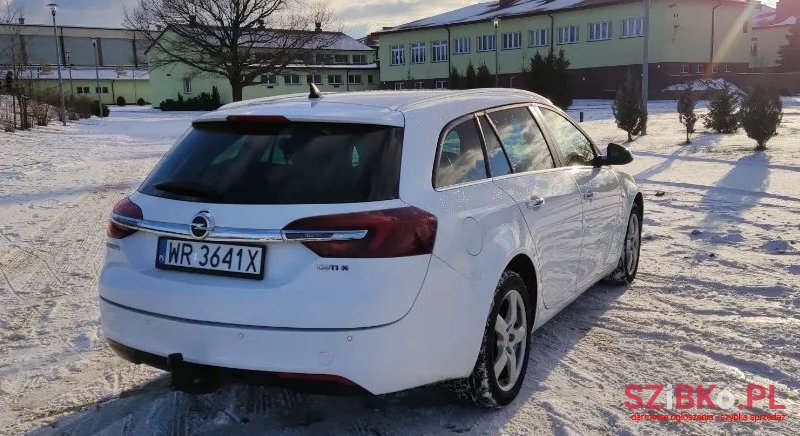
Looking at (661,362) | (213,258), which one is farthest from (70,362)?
(661,362)

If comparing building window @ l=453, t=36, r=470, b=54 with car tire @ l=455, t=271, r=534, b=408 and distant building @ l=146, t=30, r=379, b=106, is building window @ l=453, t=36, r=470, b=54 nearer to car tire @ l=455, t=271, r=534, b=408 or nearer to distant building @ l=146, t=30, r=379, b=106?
distant building @ l=146, t=30, r=379, b=106

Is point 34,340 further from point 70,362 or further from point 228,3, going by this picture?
point 228,3

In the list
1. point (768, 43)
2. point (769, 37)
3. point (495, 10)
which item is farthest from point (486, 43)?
point (768, 43)

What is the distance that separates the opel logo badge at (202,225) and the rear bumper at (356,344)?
1.25ft

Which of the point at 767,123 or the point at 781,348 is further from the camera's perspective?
the point at 767,123

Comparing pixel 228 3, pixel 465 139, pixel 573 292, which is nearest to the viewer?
pixel 465 139

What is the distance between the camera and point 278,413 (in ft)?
11.5

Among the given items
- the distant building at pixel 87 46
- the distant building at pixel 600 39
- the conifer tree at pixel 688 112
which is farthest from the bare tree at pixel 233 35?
the distant building at pixel 87 46

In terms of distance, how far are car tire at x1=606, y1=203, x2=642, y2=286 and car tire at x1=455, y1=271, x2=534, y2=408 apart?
2048 mm

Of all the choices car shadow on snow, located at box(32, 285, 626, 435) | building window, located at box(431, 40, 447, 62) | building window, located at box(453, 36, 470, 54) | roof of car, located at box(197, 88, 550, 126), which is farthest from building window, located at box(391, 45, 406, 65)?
car shadow on snow, located at box(32, 285, 626, 435)

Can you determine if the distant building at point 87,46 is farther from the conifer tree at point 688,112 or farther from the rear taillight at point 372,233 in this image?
the rear taillight at point 372,233

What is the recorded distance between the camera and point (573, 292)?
4.54m

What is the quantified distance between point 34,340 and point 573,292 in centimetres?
357

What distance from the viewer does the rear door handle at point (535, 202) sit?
12.5ft
